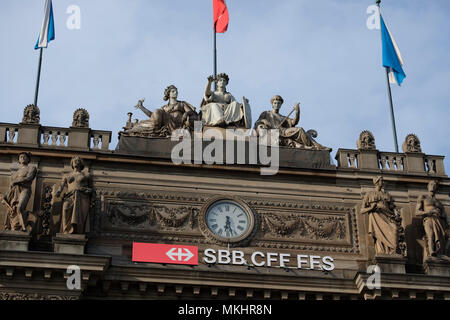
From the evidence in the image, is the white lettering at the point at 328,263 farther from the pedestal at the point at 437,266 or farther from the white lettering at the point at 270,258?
the pedestal at the point at 437,266

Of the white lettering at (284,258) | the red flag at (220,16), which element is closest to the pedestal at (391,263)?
the white lettering at (284,258)

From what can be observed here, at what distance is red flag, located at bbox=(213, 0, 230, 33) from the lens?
3491 cm

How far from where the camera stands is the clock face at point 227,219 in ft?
95.0

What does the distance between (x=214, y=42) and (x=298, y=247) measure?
8742 millimetres

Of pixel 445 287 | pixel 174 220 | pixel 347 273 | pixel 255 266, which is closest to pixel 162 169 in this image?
pixel 174 220

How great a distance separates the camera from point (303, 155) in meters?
30.5

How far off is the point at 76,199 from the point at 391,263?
8389 millimetres

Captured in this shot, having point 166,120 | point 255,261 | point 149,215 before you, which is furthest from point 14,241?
point 255,261

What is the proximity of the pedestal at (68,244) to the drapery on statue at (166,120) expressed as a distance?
4.03 metres

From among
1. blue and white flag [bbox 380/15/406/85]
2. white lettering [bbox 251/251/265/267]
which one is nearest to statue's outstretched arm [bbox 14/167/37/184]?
white lettering [bbox 251/251/265/267]

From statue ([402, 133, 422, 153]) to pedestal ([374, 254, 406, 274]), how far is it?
4.05 metres

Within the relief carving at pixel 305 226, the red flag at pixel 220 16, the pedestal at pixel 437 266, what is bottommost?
the pedestal at pixel 437 266

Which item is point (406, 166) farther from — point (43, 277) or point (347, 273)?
point (43, 277)

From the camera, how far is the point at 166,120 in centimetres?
3052
